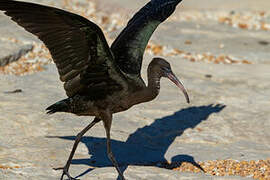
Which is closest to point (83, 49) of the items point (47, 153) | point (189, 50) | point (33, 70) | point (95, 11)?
point (47, 153)

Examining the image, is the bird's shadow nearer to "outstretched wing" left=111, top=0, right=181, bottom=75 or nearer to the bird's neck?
the bird's neck

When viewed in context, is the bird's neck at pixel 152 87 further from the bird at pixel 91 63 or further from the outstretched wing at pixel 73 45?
the outstretched wing at pixel 73 45

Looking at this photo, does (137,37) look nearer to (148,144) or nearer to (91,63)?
(91,63)

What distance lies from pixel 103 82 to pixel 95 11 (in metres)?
7.70

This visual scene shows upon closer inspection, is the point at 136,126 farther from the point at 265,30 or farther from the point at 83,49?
the point at 265,30

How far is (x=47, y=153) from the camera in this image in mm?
6379

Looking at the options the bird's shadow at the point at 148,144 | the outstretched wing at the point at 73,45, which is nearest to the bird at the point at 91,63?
the outstretched wing at the point at 73,45

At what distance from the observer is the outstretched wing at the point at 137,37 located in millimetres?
6234

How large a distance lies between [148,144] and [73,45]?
6.93 feet

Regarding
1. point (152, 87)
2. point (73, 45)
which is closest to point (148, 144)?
point (152, 87)

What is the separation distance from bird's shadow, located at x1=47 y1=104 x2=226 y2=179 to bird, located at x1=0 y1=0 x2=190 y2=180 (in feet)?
1.96

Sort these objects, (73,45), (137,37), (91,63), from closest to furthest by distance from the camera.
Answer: (73,45), (91,63), (137,37)

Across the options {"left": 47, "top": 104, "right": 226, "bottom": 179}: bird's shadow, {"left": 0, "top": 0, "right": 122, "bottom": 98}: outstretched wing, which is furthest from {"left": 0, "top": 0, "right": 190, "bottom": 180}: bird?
{"left": 47, "top": 104, "right": 226, "bottom": 179}: bird's shadow

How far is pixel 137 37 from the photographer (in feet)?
21.4
